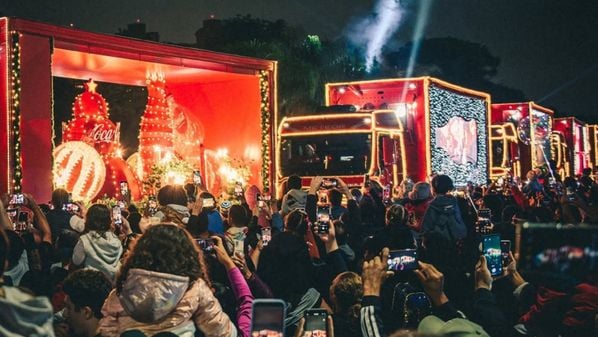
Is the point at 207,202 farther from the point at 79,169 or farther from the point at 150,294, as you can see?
the point at 79,169

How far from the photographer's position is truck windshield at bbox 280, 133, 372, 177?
70.1ft

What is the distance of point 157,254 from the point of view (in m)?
4.22

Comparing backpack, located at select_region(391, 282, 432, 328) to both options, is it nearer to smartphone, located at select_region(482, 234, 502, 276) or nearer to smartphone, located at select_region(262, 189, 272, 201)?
smartphone, located at select_region(482, 234, 502, 276)

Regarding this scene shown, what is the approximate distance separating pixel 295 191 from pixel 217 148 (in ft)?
41.9

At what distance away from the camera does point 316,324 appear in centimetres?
414

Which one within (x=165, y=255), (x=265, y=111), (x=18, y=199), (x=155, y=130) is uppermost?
(x=265, y=111)

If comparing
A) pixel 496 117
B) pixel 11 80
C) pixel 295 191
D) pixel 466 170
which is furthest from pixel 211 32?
pixel 295 191

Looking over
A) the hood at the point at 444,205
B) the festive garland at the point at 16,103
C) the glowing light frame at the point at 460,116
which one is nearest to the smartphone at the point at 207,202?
the hood at the point at 444,205

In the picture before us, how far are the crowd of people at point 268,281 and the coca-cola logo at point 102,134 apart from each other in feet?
32.2

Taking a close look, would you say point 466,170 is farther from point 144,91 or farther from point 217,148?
point 144,91

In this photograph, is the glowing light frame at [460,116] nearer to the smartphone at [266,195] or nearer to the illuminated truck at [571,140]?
the smartphone at [266,195]

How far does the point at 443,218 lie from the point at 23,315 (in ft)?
22.4

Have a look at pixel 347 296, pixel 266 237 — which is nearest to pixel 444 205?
pixel 266 237

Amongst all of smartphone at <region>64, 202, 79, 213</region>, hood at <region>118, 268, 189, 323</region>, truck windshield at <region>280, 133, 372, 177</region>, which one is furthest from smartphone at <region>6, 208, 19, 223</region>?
truck windshield at <region>280, 133, 372, 177</region>
